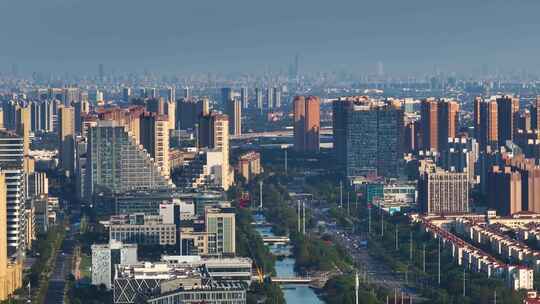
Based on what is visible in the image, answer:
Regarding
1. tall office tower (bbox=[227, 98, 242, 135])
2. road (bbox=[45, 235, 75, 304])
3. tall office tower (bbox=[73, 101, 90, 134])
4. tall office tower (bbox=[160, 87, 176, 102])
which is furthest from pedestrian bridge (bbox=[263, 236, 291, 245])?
tall office tower (bbox=[160, 87, 176, 102])

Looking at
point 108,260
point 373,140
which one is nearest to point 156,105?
point 373,140

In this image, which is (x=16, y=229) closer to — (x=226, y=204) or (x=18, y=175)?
(x=18, y=175)

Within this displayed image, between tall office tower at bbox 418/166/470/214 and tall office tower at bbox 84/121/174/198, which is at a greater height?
tall office tower at bbox 84/121/174/198

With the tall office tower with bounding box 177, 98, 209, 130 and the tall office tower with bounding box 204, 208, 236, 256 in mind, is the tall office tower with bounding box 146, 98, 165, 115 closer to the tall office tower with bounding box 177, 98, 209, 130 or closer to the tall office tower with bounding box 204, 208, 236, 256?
the tall office tower with bounding box 177, 98, 209, 130

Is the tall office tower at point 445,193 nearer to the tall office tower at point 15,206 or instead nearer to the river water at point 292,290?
the river water at point 292,290

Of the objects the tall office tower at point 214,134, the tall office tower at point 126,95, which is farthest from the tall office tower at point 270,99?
the tall office tower at point 214,134

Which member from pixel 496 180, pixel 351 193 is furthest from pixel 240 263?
pixel 351 193
